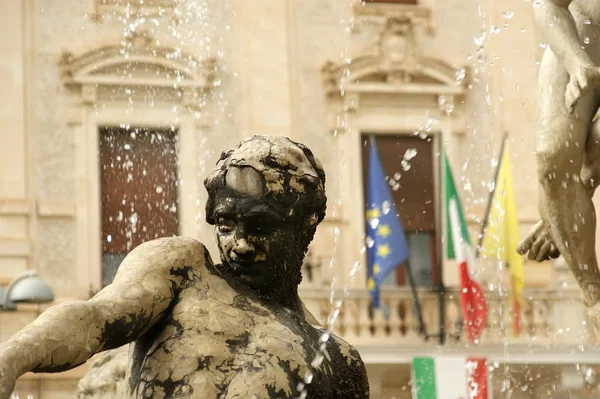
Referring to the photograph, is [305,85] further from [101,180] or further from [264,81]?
[101,180]

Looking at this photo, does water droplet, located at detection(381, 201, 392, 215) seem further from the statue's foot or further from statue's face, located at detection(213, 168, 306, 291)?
statue's face, located at detection(213, 168, 306, 291)

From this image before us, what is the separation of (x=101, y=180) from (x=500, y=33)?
19.3 feet

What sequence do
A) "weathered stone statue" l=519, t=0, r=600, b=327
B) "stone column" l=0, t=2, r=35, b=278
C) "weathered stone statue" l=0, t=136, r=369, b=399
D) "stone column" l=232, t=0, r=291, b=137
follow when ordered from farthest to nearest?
"stone column" l=232, t=0, r=291, b=137 → "stone column" l=0, t=2, r=35, b=278 → "weathered stone statue" l=519, t=0, r=600, b=327 → "weathered stone statue" l=0, t=136, r=369, b=399

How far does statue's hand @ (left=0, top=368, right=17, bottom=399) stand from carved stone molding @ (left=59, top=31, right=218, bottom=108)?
1997cm

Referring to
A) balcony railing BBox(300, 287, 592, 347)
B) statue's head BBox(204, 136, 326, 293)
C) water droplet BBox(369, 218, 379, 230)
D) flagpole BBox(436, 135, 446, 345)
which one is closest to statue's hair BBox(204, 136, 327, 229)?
statue's head BBox(204, 136, 326, 293)

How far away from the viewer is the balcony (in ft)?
68.1

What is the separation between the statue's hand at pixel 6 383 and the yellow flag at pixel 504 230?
18.3 meters

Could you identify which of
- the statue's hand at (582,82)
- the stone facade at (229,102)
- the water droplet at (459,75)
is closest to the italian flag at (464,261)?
the stone facade at (229,102)

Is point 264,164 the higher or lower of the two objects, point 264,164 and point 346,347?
the higher

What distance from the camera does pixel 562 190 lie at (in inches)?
189

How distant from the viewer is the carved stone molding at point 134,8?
843 inches

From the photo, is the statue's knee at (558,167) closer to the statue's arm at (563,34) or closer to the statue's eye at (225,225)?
the statue's arm at (563,34)

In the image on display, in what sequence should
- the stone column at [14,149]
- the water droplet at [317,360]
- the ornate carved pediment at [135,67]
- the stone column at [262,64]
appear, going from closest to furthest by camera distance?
the water droplet at [317,360], the stone column at [14,149], the ornate carved pediment at [135,67], the stone column at [262,64]

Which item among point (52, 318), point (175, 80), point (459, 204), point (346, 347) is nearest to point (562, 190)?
point (346, 347)
